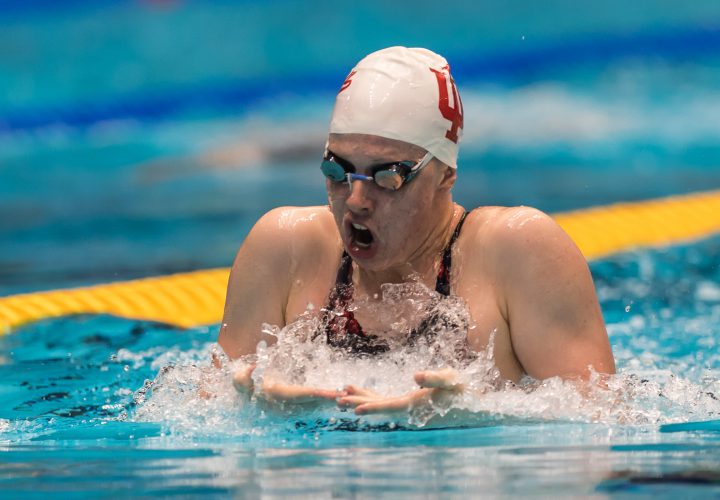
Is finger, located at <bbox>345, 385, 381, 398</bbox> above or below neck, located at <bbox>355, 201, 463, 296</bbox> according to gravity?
below

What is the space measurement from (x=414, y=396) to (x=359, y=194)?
1.49 ft

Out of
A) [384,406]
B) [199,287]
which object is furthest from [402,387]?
[199,287]

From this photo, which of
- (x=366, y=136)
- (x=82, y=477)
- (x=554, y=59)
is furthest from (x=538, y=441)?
(x=554, y=59)

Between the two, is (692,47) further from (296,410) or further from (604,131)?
(296,410)

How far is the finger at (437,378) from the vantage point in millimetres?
2283

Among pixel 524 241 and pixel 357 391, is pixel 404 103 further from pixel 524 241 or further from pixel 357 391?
pixel 357 391

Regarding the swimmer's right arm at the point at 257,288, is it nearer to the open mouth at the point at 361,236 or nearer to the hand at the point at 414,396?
the open mouth at the point at 361,236

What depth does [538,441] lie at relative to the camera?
2465 mm

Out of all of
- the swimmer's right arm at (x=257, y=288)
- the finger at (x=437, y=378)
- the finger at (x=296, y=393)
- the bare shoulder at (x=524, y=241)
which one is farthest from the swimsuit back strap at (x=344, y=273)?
the finger at (x=437, y=378)

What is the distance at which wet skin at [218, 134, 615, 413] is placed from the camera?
8.52 feet

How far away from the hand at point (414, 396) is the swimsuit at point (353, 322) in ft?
1.15

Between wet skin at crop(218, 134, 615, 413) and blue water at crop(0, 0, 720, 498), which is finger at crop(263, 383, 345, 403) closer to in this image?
wet skin at crop(218, 134, 615, 413)

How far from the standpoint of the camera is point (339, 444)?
2518 millimetres

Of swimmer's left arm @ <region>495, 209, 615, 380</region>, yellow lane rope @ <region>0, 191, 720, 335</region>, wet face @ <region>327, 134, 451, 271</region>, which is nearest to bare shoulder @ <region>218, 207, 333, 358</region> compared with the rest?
wet face @ <region>327, 134, 451, 271</region>
